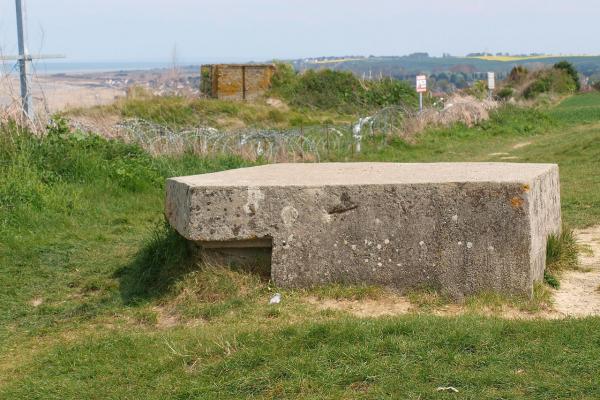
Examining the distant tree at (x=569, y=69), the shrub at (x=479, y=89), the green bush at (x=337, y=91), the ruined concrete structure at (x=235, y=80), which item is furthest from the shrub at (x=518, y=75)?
the ruined concrete structure at (x=235, y=80)

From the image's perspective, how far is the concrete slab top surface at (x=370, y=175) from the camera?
620 centimetres

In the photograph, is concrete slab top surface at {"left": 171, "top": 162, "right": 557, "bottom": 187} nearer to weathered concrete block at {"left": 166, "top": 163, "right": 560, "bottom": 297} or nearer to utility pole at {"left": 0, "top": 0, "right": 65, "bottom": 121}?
weathered concrete block at {"left": 166, "top": 163, "right": 560, "bottom": 297}

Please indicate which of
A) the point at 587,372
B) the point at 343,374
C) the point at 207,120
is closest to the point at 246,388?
the point at 343,374

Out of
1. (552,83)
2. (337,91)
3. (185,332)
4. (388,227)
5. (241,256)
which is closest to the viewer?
(185,332)

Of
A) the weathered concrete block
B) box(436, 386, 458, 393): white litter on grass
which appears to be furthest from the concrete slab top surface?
box(436, 386, 458, 393): white litter on grass

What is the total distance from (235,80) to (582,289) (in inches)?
988

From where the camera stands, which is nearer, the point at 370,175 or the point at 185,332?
the point at 185,332

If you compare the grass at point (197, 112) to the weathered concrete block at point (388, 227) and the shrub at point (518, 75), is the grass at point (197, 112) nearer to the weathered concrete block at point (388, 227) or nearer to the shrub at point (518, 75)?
the weathered concrete block at point (388, 227)

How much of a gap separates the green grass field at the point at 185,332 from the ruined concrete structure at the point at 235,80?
799 inches

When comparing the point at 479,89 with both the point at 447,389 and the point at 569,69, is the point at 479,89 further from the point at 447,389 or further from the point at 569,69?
the point at 447,389

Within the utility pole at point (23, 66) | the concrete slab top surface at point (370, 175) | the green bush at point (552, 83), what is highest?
the utility pole at point (23, 66)

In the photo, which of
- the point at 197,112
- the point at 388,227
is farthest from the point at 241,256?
the point at 197,112

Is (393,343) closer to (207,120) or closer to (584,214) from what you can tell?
(584,214)

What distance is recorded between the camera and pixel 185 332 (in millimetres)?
5633
